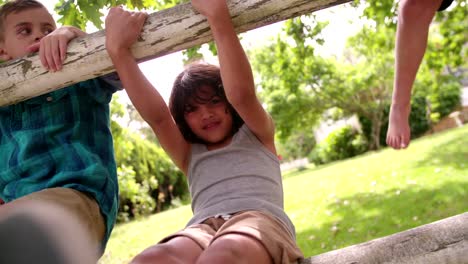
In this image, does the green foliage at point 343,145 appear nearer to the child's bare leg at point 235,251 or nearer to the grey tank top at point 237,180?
the grey tank top at point 237,180

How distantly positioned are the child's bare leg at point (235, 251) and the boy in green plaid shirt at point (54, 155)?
44 centimetres

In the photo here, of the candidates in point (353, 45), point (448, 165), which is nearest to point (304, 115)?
point (353, 45)

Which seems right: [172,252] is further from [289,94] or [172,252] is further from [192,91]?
[289,94]

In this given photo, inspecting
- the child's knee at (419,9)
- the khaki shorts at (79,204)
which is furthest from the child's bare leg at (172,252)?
the child's knee at (419,9)

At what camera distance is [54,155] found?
1.85m

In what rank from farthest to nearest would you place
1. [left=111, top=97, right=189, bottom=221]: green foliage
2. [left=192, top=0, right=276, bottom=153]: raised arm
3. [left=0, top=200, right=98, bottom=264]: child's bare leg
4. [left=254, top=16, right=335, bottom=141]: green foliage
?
[left=254, top=16, right=335, bottom=141]: green foliage < [left=111, top=97, right=189, bottom=221]: green foliage < [left=192, top=0, right=276, bottom=153]: raised arm < [left=0, top=200, right=98, bottom=264]: child's bare leg

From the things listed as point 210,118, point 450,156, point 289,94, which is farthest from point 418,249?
point 289,94

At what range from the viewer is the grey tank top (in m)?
1.89

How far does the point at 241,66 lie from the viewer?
1.75 meters

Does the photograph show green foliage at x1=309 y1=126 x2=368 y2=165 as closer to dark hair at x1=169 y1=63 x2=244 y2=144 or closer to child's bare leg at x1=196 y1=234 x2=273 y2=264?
dark hair at x1=169 y1=63 x2=244 y2=144

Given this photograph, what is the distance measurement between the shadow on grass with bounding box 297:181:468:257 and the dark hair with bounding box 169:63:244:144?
2904 millimetres

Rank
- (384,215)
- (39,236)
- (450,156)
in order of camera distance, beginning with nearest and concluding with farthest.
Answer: (39,236) < (384,215) < (450,156)

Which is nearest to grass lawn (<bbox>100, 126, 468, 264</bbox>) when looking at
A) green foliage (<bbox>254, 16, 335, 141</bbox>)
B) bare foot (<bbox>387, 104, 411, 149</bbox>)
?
bare foot (<bbox>387, 104, 411, 149</bbox>)

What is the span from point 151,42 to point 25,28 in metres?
0.69
